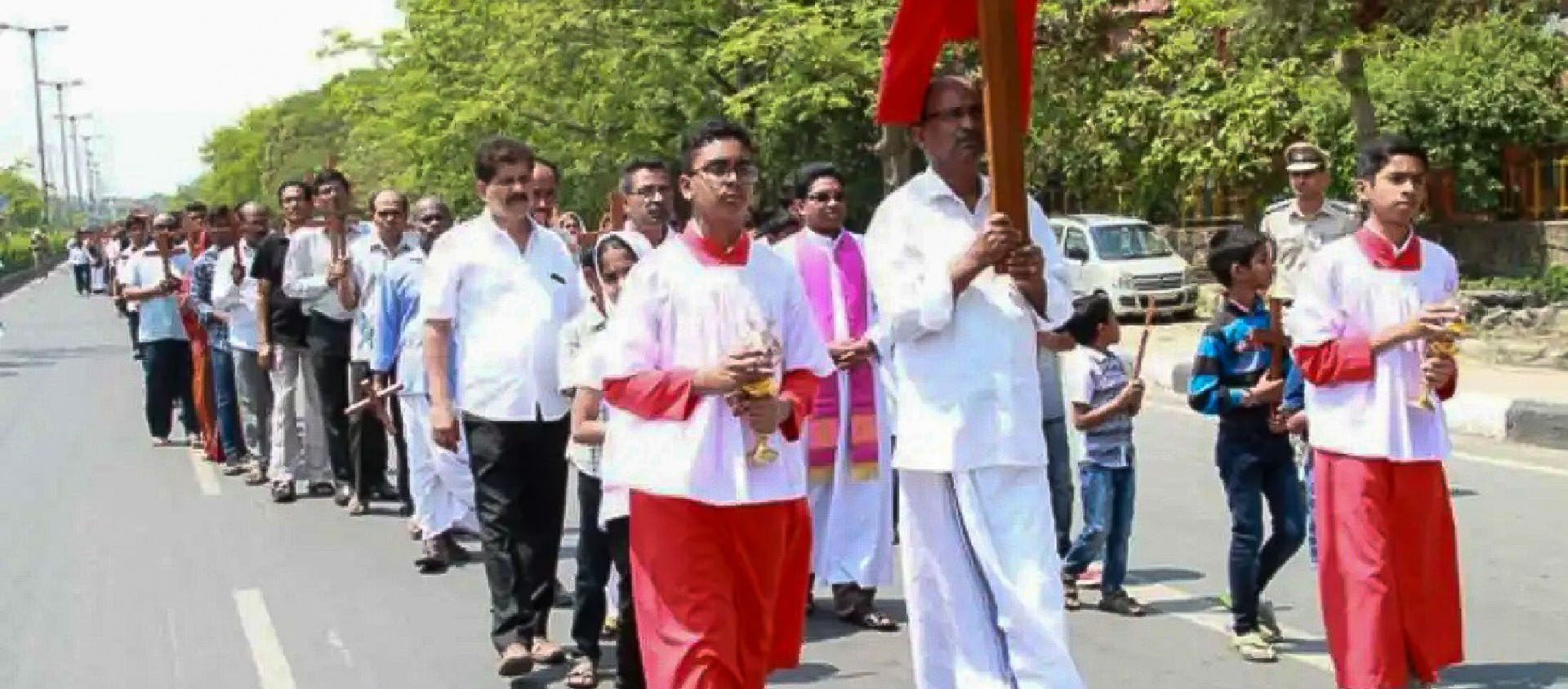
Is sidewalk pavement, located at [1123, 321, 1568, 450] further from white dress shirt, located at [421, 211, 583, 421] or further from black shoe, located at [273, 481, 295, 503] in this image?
white dress shirt, located at [421, 211, 583, 421]

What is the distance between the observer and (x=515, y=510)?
6.84 meters

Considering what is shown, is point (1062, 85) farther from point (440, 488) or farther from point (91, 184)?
point (91, 184)

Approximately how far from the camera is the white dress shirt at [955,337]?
487cm

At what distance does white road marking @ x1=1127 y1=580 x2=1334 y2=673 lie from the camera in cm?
689

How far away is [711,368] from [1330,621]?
2.22 m

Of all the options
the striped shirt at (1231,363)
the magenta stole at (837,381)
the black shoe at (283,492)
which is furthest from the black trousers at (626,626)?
the black shoe at (283,492)

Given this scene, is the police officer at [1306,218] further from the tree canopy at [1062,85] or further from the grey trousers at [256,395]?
the tree canopy at [1062,85]

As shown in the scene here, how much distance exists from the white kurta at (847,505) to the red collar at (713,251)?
240 centimetres

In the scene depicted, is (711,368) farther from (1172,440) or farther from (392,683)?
(1172,440)

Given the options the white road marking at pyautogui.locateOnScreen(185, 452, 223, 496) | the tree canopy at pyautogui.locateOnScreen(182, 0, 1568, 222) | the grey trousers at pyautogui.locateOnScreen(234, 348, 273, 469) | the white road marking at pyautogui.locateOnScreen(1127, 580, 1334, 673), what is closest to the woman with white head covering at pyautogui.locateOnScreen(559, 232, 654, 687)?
the white road marking at pyautogui.locateOnScreen(1127, 580, 1334, 673)

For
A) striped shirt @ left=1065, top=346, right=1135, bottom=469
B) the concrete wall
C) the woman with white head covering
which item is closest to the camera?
the woman with white head covering

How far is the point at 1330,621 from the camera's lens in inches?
232

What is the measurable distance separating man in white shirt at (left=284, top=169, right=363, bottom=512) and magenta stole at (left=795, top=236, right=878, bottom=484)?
408 cm

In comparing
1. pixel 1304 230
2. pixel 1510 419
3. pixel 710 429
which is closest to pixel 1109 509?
pixel 1304 230
